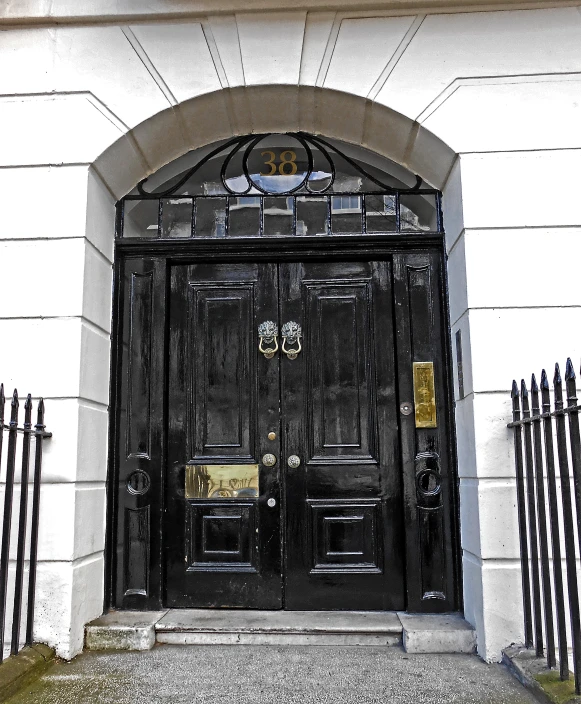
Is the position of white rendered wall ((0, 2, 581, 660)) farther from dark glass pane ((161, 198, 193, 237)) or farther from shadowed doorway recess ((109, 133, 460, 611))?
dark glass pane ((161, 198, 193, 237))

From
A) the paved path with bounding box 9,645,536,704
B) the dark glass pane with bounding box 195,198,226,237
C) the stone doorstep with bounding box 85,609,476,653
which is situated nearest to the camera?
the paved path with bounding box 9,645,536,704

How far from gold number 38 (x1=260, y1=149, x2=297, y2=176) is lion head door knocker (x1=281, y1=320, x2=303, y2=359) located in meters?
1.18

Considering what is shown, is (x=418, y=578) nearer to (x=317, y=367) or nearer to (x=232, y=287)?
(x=317, y=367)

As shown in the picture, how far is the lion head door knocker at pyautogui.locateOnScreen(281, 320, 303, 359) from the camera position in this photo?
15.1 feet

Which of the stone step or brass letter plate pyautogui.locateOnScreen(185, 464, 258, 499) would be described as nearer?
the stone step

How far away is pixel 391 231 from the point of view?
4.64m

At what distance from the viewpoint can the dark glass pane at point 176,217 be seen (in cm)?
474

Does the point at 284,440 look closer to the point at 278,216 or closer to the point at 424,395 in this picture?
the point at 424,395

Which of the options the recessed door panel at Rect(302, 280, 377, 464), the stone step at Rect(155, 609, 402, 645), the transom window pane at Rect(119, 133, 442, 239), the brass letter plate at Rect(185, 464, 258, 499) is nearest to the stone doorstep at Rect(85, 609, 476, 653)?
the stone step at Rect(155, 609, 402, 645)

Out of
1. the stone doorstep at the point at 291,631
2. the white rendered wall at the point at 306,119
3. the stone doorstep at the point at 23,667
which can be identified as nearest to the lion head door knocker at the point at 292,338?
the white rendered wall at the point at 306,119

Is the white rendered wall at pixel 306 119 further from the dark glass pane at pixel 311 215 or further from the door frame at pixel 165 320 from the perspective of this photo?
the dark glass pane at pixel 311 215

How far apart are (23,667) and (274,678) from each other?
1401 millimetres

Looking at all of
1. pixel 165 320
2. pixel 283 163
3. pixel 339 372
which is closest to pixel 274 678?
pixel 339 372

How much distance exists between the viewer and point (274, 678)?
3.48m
